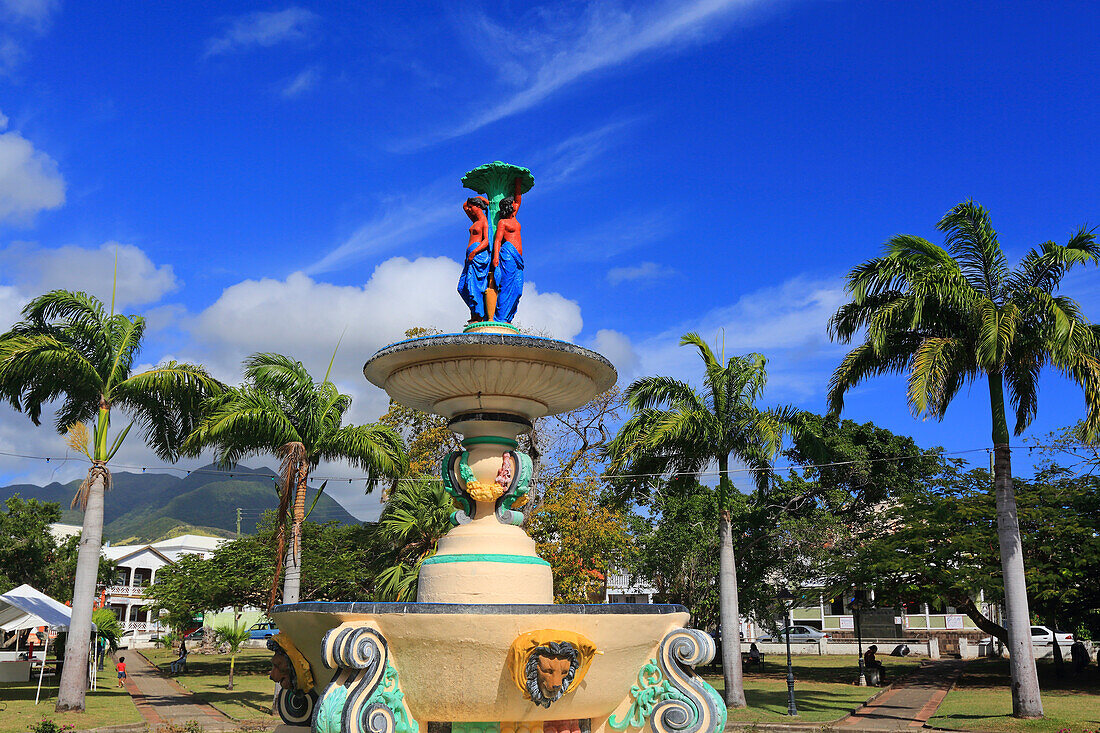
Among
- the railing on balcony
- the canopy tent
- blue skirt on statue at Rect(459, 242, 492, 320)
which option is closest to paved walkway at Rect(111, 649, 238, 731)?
the canopy tent

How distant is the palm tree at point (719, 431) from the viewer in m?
19.7

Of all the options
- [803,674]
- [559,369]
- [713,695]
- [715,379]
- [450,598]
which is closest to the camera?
[713,695]

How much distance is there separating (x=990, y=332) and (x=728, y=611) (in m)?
8.44

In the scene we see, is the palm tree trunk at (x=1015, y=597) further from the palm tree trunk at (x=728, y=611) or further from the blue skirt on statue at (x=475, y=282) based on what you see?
the blue skirt on statue at (x=475, y=282)

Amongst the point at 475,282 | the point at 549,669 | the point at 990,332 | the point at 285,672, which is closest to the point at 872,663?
the point at 990,332

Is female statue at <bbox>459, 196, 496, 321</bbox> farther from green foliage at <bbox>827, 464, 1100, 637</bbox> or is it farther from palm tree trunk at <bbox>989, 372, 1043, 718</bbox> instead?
green foliage at <bbox>827, 464, 1100, 637</bbox>

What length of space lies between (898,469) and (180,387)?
92.7 feet

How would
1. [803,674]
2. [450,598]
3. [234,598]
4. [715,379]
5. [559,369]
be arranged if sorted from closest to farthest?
[450,598] < [559,369] < [715,379] < [803,674] < [234,598]

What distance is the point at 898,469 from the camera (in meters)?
35.2

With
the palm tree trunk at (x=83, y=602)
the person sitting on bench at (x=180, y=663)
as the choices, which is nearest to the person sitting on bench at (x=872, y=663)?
the palm tree trunk at (x=83, y=602)

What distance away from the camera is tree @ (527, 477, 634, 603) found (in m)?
25.0

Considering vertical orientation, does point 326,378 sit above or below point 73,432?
above

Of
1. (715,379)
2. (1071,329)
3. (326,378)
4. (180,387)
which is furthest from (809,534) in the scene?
(180,387)

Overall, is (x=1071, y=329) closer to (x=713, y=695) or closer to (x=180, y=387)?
(x=713, y=695)
